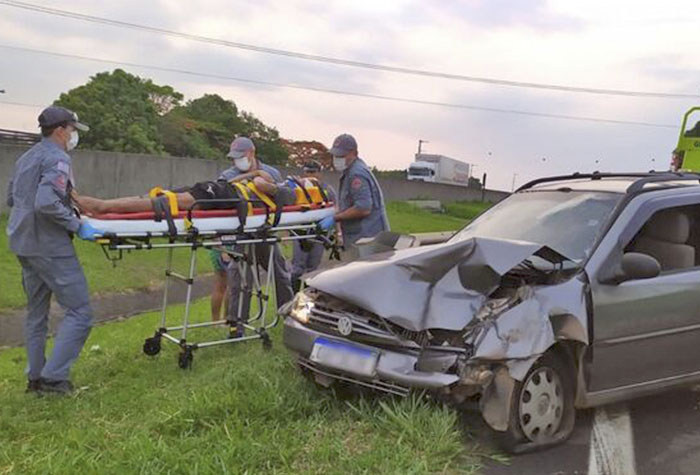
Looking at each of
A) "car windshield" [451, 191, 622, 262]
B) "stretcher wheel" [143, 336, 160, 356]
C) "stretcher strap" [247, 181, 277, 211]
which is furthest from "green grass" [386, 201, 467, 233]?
"car windshield" [451, 191, 622, 262]

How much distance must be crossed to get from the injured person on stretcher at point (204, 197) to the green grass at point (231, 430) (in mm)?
1333

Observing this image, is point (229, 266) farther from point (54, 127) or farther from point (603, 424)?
point (603, 424)

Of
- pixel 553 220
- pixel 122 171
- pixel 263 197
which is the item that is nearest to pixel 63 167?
pixel 263 197

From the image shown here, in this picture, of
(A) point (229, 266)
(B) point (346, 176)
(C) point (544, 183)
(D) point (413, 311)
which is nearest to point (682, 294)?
(C) point (544, 183)

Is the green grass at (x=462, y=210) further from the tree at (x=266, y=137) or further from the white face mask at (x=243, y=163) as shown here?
the white face mask at (x=243, y=163)

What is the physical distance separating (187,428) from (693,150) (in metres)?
13.1

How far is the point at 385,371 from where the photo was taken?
398 centimetres

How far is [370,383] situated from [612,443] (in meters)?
1.58

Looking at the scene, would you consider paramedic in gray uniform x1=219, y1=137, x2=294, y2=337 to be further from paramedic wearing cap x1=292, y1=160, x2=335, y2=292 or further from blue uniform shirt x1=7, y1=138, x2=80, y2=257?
blue uniform shirt x1=7, y1=138, x2=80, y2=257

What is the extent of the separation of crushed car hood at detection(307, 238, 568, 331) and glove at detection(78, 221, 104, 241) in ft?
5.87

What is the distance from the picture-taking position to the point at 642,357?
4.58 meters

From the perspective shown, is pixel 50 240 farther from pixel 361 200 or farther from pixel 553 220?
pixel 553 220

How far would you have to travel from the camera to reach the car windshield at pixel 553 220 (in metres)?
4.78

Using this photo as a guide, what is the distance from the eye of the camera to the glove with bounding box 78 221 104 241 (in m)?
5.06
